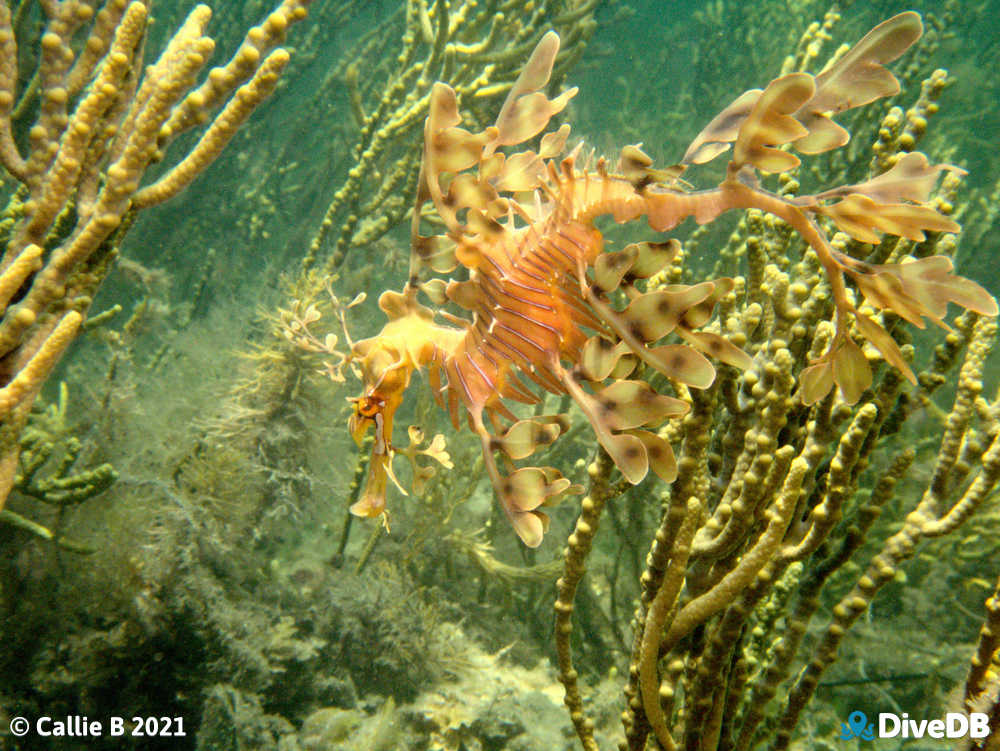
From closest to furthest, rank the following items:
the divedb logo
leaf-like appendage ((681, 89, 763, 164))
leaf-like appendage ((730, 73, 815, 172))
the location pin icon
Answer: leaf-like appendage ((730, 73, 815, 172)), leaf-like appendage ((681, 89, 763, 164)), the divedb logo, the location pin icon

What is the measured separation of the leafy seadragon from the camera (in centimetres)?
90

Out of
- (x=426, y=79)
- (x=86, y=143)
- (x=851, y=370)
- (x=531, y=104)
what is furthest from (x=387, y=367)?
(x=426, y=79)

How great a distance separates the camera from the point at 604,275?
3.14 ft

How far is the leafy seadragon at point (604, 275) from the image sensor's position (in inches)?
35.4

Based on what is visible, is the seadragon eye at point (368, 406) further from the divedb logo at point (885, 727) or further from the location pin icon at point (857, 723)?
the location pin icon at point (857, 723)

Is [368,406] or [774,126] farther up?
[774,126]

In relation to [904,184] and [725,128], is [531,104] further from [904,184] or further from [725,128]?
[904,184]

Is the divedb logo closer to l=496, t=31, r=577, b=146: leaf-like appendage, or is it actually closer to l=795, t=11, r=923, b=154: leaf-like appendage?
l=795, t=11, r=923, b=154: leaf-like appendage

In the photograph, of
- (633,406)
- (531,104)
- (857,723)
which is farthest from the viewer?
(857,723)

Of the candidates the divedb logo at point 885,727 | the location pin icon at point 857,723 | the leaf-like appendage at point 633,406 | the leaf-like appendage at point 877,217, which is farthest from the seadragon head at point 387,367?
the location pin icon at point 857,723

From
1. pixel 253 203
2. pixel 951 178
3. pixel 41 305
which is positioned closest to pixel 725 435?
pixel 951 178

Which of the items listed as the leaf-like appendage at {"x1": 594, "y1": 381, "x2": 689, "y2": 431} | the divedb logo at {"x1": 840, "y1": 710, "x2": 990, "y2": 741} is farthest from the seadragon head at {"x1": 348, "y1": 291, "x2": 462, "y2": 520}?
the divedb logo at {"x1": 840, "y1": 710, "x2": 990, "y2": 741}

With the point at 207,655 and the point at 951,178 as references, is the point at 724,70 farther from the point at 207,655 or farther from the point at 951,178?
the point at 207,655

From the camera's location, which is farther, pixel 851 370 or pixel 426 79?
pixel 426 79
